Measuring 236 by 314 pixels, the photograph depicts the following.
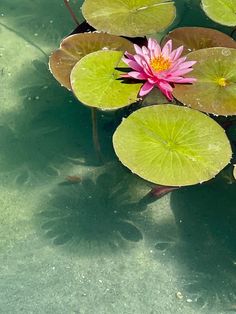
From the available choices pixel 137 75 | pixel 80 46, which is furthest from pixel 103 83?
pixel 80 46

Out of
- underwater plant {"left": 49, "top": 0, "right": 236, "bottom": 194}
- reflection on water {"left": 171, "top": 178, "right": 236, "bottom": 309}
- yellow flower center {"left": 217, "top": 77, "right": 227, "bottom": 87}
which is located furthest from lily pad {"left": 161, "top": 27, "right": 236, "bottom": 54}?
reflection on water {"left": 171, "top": 178, "right": 236, "bottom": 309}

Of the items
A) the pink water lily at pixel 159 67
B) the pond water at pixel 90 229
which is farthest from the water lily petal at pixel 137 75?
the pond water at pixel 90 229

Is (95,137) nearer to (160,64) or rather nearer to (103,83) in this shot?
(103,83)

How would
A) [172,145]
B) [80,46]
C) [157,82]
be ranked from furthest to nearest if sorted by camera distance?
1. [80,46]
2. [157,82]
3. [172,145]

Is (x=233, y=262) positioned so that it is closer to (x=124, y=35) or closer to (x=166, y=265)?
(x=166, y=265)

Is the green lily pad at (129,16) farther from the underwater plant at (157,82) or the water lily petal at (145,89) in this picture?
the water lily petal at (145,89)

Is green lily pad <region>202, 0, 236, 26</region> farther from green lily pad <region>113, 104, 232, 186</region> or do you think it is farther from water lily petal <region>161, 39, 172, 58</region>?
green lily pad <region>113, 104, 232, 186</region>

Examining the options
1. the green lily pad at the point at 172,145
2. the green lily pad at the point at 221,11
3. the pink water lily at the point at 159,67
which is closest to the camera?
the green lily pad at the point at 172,145
